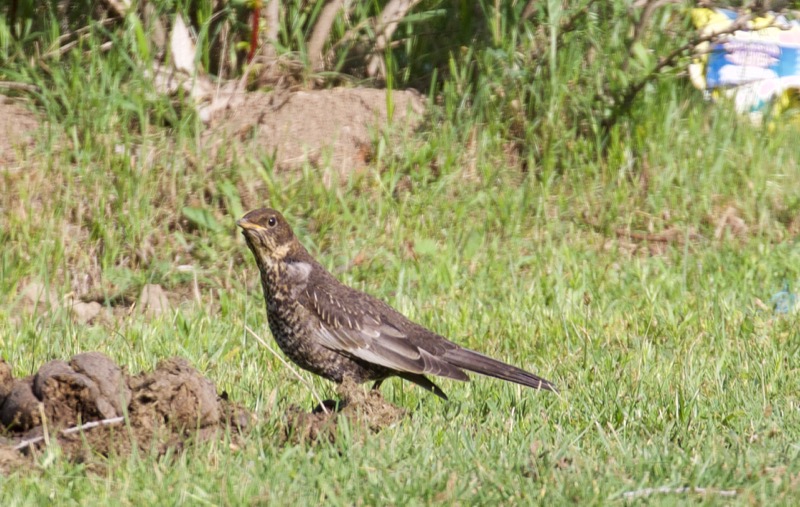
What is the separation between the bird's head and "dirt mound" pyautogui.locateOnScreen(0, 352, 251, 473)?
110cm

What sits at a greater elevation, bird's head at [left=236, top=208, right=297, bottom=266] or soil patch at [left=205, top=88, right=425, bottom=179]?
bird's head at [left=236, top=208, right=297, bottom=266]

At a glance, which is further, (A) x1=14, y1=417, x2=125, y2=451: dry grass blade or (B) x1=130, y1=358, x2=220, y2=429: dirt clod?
(B) x1=130, y1=358, x2=220, y2=429: dirt clod

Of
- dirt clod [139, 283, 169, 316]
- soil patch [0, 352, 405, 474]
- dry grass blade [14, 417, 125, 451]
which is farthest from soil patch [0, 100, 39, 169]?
dry grass blade [14, 417, 125, 451]

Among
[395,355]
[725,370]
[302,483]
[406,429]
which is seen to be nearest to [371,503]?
[302,483]

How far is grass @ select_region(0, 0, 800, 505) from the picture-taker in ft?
11.6

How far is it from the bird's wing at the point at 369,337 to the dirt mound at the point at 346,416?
42cm

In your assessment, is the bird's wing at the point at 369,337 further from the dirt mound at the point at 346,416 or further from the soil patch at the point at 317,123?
the soil patch at the point at 317,123

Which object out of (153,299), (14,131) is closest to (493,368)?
(153,299)

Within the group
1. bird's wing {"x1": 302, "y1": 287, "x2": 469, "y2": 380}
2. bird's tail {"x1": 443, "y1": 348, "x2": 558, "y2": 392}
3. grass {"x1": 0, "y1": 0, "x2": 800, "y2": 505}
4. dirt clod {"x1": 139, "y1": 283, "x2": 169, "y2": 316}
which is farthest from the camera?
dirt clod {"x1": 139, "y1": 283, "x2": 169, "y2": 316}

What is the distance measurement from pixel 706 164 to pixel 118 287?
3899 mm

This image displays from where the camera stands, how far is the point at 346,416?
4047mm

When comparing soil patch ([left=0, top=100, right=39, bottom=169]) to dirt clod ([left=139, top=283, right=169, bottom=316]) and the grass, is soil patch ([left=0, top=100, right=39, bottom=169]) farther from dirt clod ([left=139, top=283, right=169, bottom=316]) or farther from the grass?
dirt clod ([left=139, top=283, right=169, bottom=316])

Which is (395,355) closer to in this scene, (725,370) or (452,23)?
(725,370)

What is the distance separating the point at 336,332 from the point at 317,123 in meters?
2.96
